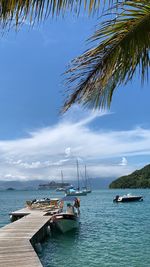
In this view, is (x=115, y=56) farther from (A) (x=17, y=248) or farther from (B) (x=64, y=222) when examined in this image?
(B) (x=64, y=222)

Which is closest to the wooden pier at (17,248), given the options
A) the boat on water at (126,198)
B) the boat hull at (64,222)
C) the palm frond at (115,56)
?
the boat hull at (64,222)

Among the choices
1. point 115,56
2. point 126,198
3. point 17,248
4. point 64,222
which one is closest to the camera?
point 115,56

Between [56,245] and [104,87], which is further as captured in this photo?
[56,245]

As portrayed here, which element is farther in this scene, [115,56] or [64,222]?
[64,222]

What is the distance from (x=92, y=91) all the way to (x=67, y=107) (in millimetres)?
184

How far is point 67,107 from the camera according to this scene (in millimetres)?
2359

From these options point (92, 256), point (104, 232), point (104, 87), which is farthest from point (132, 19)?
point (104, 232)

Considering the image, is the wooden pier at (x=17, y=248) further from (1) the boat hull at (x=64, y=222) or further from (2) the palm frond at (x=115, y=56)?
(2) the palm frond at (x=115, y=56)

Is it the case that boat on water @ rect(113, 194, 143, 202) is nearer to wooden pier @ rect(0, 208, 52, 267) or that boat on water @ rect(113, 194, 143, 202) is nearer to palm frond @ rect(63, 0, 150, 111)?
wooden pier @ rect(0, 208, 52, 267)

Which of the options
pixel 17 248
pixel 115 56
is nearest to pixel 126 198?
pixel 17 248

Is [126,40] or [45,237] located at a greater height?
[126,40]

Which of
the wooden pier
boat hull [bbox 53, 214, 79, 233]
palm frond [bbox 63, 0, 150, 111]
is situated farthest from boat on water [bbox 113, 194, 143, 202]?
palm frond [bbox 63, 0, 150, 111]

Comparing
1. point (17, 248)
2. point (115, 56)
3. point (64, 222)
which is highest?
point (115, 56)

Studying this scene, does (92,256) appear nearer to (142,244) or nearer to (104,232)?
(142,244)
